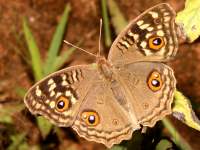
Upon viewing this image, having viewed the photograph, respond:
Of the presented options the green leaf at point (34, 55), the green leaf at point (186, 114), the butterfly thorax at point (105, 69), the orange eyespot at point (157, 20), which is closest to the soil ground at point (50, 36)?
the green leaf at point (34, 55)

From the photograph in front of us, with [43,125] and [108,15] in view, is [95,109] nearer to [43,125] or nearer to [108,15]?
[43,125]

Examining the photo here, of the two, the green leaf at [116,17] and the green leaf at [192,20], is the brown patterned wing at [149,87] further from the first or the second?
the green leaf at [116,17]

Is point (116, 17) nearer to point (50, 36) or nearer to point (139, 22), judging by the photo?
point (50, 36)

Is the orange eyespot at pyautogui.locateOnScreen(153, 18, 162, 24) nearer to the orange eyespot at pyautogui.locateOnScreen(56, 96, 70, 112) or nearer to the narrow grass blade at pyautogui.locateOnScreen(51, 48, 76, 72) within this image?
the orange eyespot at pyautogui.locateOnScreen(56, 96, 70, 112)

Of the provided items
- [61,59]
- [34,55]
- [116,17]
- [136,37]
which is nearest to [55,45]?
[61,59]

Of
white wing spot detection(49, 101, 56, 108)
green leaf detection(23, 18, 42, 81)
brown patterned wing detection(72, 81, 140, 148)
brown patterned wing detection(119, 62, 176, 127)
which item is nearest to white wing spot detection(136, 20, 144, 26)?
brown patterned wing detection(119, 62, 176, 127)

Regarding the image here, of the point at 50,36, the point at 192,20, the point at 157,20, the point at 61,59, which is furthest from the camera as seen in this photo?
the point at 50,36
